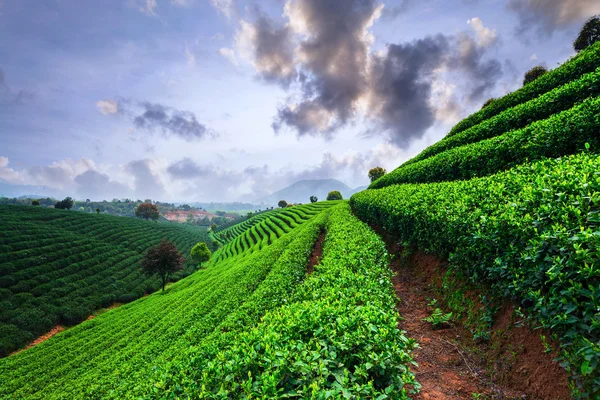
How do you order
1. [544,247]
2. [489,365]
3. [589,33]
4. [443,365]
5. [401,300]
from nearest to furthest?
1. [544,247]
2. [489,365]
3. [443,365]
4. [401,300]
5. [589,33]

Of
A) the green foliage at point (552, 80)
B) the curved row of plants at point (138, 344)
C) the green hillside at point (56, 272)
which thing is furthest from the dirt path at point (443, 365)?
the green hillside at point (56, 272)

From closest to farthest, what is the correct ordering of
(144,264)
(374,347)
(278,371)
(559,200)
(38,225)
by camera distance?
(278,371) < (374,347) < (559,200) < (144,264) < (38,225)

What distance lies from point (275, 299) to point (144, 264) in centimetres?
4507

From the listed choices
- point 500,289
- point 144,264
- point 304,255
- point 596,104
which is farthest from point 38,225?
point 596,104

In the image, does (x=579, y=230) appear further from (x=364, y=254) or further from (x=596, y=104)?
(x=596, y=104)

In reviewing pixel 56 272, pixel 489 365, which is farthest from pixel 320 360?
pixel 56 272

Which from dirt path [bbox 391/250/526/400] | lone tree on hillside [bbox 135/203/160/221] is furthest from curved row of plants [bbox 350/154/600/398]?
lone tree on hillside [bbox 135/203/160/221]

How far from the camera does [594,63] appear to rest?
15.7 meters

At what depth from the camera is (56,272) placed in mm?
43500

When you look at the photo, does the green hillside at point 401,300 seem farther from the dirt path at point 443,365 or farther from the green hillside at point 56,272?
the green hillside at point 56,272

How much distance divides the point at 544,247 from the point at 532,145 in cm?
959

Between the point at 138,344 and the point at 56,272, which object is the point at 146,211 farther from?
the point at 138,344

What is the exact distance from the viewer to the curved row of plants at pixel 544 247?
3264 millimetres

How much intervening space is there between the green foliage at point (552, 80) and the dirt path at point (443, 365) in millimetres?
20828
